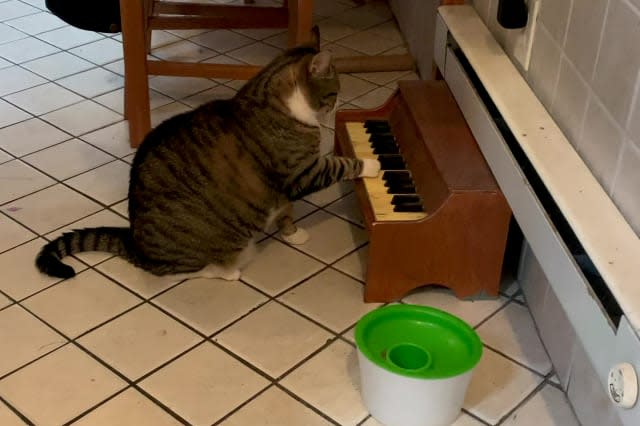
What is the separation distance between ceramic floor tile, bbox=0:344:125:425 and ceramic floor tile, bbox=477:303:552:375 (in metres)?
0.72

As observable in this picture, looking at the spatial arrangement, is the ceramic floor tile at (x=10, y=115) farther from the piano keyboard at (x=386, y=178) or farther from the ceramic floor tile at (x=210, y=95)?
the piano keyboard at (x=386, y=178)

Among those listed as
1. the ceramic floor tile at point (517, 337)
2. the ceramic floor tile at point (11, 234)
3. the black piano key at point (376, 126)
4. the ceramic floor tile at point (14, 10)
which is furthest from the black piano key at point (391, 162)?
the ceramic floor tile at point (14, 10)

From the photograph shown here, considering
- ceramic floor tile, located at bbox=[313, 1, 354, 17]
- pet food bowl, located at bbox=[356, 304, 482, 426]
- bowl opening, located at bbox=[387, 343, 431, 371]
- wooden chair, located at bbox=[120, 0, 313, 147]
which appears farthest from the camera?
ceramic floor tile, located at bbox=[313, 1, 354, 17]

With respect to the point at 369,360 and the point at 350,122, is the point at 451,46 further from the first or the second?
the point at 369,360

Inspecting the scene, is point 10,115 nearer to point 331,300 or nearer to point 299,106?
point 299,106

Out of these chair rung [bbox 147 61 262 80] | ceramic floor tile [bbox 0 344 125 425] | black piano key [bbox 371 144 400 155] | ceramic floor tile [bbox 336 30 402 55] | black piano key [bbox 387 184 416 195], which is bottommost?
ceramic floor tile [bbox 0 344 125 425]

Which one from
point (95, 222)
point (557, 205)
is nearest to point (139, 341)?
point (95, 222)

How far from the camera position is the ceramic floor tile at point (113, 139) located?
7.19 feet

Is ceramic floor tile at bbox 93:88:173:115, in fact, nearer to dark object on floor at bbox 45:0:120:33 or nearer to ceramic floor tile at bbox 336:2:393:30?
dark object on floor at bbox 45:0:120:33

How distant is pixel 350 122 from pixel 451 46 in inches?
11.8

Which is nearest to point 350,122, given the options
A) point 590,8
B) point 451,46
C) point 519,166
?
point 451,46

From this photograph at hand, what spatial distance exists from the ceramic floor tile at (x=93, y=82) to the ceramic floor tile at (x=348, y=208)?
3.06 ft

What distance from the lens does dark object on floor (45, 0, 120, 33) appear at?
2193 millimetres

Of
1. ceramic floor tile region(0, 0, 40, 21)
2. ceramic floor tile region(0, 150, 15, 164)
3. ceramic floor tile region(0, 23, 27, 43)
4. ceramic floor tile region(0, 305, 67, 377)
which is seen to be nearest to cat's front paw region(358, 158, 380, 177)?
ceramic floor tile region(0, 305, 67, 377)
